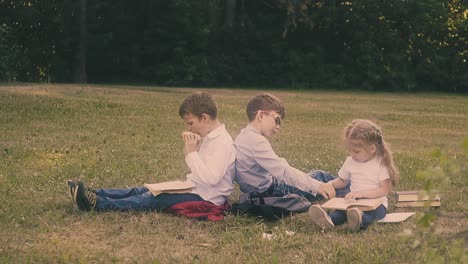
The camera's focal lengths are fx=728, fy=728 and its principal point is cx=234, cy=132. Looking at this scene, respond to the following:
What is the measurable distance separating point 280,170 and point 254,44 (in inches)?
1202

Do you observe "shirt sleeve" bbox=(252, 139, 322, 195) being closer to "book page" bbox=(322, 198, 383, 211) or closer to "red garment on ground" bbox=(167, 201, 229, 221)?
"book page" bbox=(322, 198, 383, 211)

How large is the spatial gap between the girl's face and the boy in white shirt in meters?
1.04

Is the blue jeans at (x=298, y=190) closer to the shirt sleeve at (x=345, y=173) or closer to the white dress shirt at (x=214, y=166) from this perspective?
the shirt sleeve at (x=345, y=173)

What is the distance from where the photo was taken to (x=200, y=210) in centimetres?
626

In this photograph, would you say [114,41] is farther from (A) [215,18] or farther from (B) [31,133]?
(B) [31,133]

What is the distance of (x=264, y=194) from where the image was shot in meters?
6.61

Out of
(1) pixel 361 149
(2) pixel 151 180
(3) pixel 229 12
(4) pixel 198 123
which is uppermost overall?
(3) pixel 229 12

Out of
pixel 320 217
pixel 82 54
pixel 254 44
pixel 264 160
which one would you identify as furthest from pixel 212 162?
pixel 254 44

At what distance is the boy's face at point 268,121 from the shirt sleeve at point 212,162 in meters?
0.34

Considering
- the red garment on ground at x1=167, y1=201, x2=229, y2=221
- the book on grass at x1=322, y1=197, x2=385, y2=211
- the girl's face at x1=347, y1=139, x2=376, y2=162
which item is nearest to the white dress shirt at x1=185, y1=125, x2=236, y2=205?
the red garment on ground at x1=167, y1=201, x2=229, y2=221

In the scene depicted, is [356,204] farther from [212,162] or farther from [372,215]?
[212,162]

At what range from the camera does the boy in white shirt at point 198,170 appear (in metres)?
6.25

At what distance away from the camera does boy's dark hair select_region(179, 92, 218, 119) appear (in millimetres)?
6359

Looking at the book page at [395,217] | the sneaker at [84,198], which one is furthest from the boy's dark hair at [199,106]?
the book page at [395,217]
